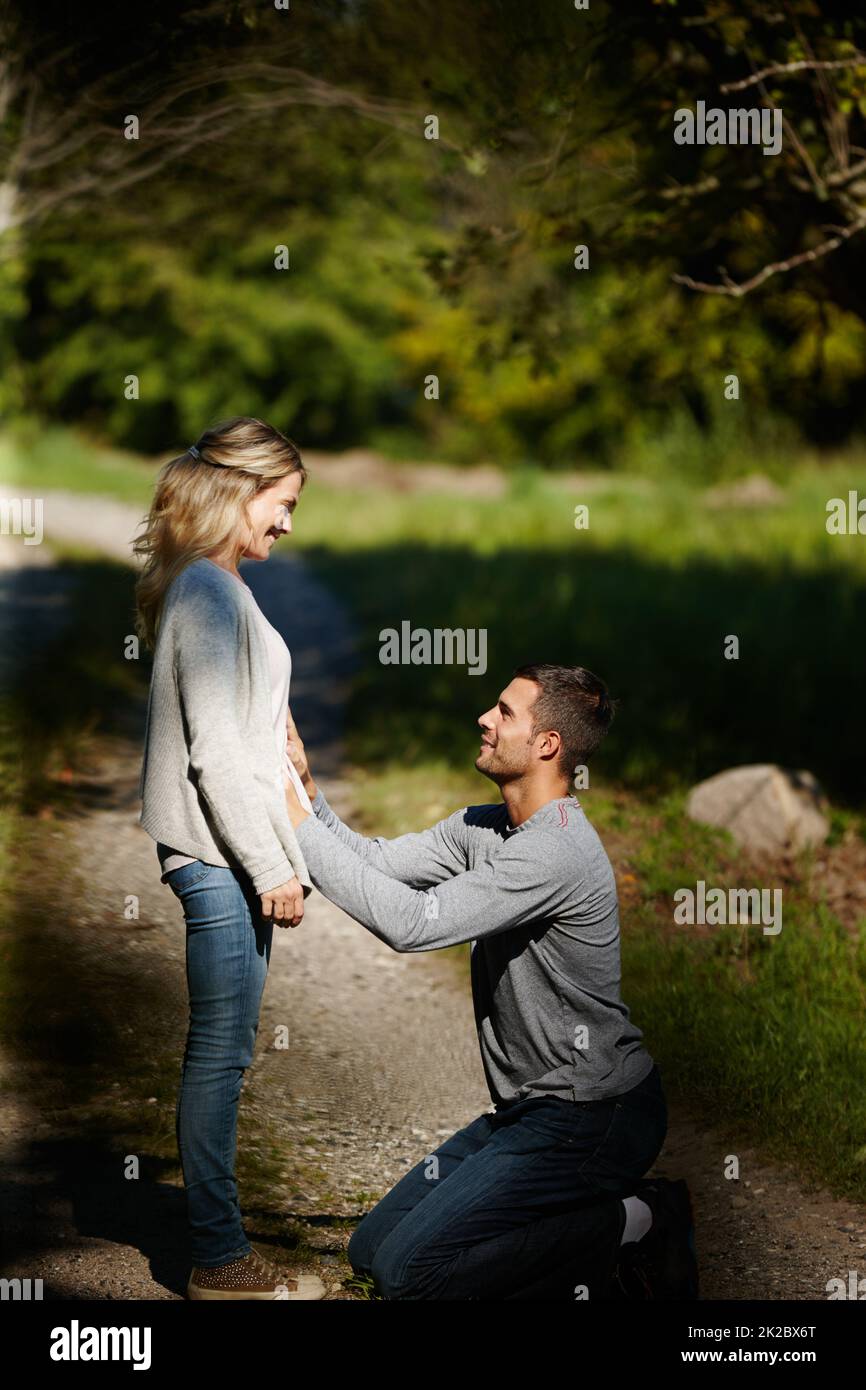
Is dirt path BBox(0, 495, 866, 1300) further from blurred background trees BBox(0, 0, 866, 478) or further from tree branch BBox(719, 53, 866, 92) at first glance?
tree branch BBox(719, 53, 866, 92)

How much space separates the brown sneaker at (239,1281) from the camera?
3215 millimetres

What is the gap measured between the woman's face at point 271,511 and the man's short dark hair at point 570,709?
664mm

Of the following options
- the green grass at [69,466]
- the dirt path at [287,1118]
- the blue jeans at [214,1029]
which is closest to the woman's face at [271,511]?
the blue jeans at [214,1029]

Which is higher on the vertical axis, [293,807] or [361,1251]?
[293,807]

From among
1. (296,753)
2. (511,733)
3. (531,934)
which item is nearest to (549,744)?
(511,733)

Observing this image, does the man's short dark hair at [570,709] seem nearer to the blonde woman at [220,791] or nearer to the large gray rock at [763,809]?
the blonde woman at [220,791]

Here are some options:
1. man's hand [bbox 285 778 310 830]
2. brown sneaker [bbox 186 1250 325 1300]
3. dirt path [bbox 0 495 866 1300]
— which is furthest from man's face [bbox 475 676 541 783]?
dirt path [bbox 0 495 866 1300]

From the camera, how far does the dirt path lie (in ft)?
12.1

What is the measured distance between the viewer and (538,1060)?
3330 mm

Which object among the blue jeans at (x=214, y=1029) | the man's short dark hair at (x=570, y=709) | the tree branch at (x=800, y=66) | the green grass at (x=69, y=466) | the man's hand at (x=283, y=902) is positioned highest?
the green grass at (x=69, y=466)

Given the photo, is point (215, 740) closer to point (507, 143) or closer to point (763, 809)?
point (507, 143)

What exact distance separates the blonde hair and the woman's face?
0.7 inches

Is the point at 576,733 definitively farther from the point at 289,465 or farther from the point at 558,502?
the point at 558,502

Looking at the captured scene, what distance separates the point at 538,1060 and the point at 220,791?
996 mm
